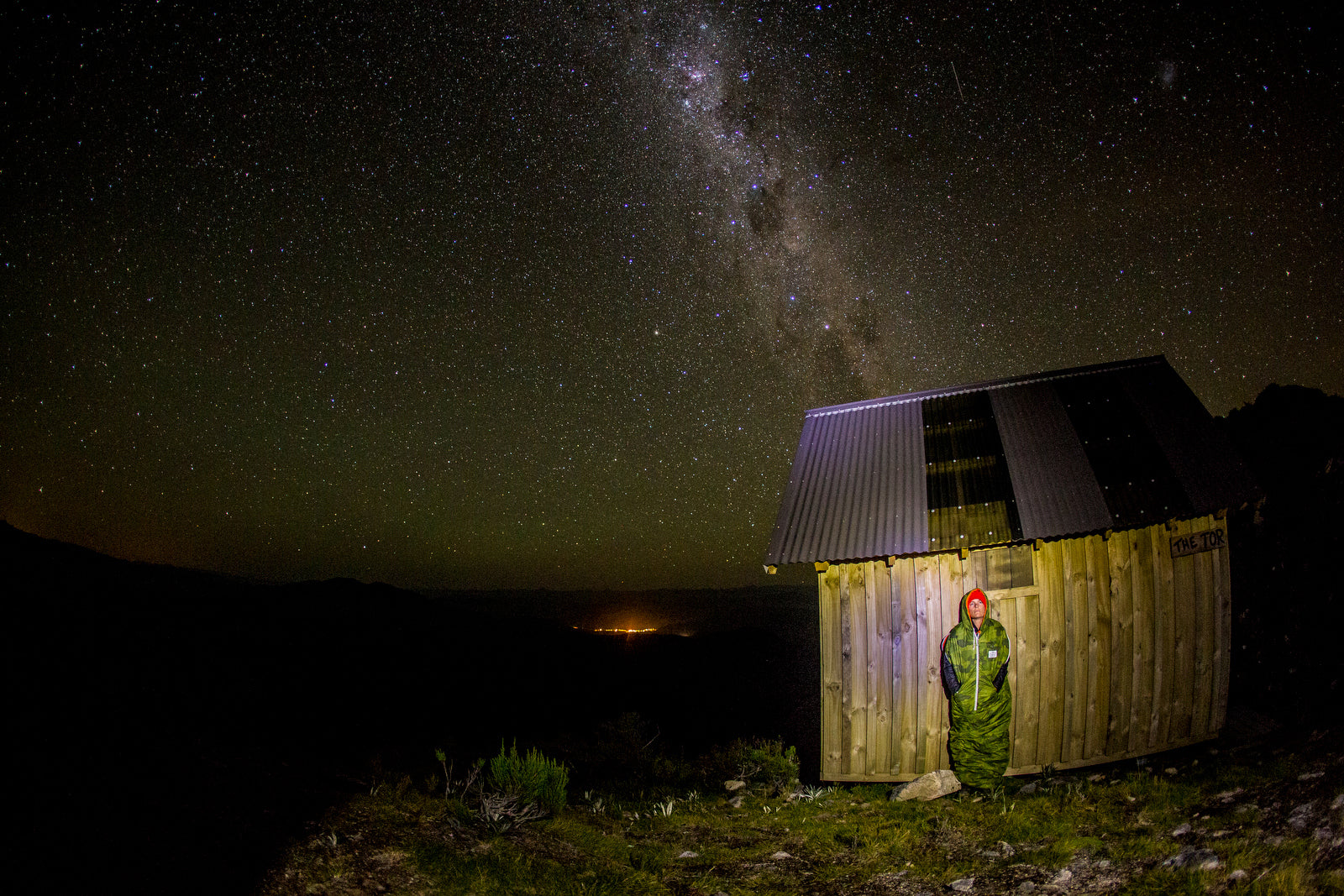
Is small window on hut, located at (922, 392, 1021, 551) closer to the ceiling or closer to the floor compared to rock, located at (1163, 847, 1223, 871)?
closer to the ceiling

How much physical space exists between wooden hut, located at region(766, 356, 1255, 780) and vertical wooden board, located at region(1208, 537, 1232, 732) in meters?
0.02

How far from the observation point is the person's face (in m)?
6.80

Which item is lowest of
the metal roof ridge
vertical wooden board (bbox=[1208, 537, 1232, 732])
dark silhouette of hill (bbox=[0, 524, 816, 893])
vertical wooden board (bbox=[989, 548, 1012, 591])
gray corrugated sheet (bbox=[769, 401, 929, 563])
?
dark silhouette of hill (bbox=[0, 524, 816, 893])

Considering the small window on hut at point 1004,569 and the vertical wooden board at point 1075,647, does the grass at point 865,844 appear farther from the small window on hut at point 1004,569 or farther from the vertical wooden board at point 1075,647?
the small window on hut at point 1004,569

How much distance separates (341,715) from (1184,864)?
1888cm

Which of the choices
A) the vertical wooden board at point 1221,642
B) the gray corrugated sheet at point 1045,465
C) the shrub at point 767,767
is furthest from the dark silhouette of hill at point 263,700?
the vertical wooden board at point 1221,642

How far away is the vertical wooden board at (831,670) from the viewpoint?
25.3ft

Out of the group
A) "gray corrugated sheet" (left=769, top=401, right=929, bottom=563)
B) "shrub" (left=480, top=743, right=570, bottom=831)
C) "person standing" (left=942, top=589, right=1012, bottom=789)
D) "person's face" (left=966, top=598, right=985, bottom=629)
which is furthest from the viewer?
"gray corrugated sheet" (left=769, top=401, right=929, bottom=563)

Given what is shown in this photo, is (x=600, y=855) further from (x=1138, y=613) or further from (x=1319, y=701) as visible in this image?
(x=1319, y=701)

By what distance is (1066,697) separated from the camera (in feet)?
23.6

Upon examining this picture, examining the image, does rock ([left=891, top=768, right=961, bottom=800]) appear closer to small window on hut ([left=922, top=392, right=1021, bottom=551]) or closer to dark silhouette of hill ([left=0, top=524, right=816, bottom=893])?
small window on hut ([left=922, top=392, right=1021, bottom=551])

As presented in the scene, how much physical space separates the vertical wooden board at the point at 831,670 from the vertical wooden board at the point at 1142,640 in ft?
11.4

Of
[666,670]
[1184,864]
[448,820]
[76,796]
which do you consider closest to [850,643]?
[1184,864]

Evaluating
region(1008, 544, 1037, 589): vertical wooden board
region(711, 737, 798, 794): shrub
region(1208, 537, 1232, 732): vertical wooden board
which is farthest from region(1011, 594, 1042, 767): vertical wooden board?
region(711, 737, 798, 794): shrub
